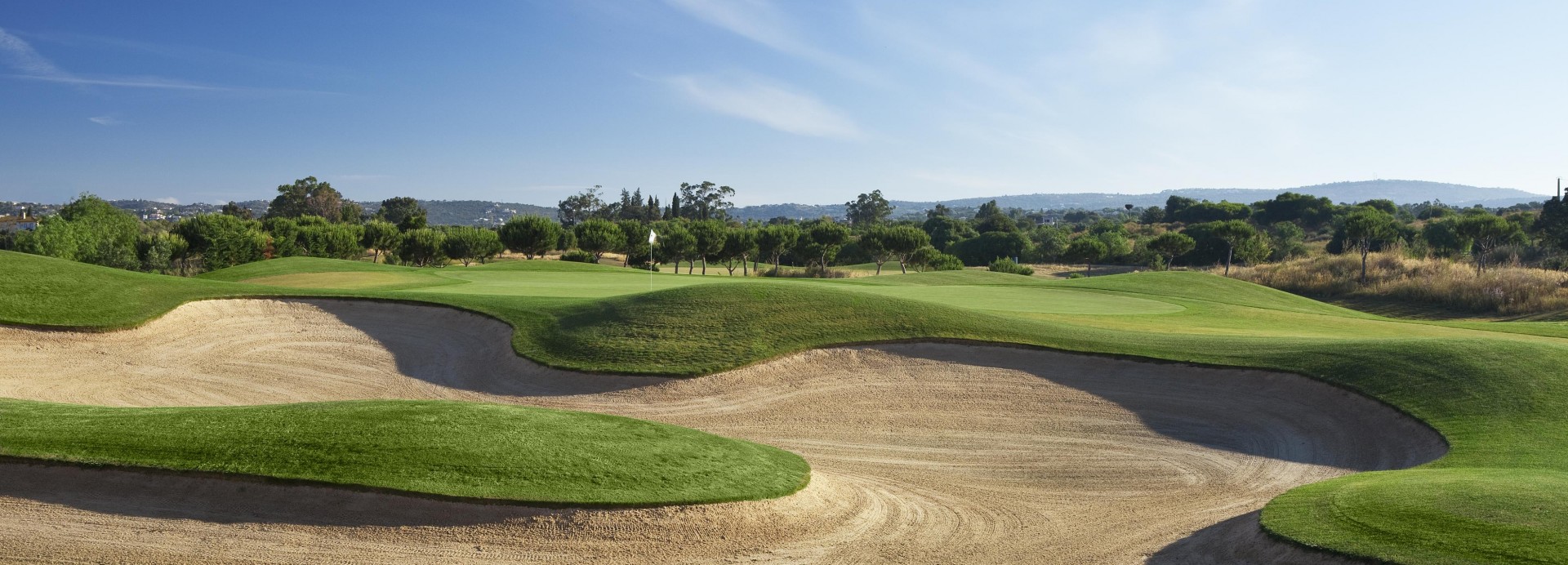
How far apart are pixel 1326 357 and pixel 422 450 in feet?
58.0

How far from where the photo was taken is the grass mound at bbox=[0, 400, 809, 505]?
32.9 feet

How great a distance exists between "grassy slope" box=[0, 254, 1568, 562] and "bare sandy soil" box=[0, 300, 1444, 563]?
0.59m

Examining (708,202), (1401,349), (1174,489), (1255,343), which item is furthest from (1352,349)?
(708,202)

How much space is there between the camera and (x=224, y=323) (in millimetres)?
22406

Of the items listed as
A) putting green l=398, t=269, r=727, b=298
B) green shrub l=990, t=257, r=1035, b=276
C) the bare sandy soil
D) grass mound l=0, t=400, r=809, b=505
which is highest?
green shrub l=990, t=257, r=1035, b=276

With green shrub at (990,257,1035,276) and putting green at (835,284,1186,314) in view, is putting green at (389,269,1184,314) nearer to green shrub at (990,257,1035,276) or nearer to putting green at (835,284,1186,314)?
putting green at (835,284,1186,314)

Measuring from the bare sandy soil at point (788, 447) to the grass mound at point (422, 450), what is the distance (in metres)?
0.26

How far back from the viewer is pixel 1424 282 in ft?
169

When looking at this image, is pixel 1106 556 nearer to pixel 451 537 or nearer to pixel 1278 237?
pixel 451 537

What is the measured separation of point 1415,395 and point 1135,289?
24.1 m

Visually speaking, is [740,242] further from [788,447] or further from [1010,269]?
[788,447]

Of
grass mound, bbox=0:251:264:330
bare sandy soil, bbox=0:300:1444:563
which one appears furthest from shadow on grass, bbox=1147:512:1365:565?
grass mound, bbox=0:251:264:330

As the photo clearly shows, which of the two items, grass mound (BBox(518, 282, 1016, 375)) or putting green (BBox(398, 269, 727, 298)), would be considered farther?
putting green (BBox(398, 269, 727, 298))

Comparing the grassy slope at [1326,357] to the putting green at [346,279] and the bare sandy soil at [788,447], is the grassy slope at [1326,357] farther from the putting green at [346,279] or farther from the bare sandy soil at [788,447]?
the putting green at [346,279]
